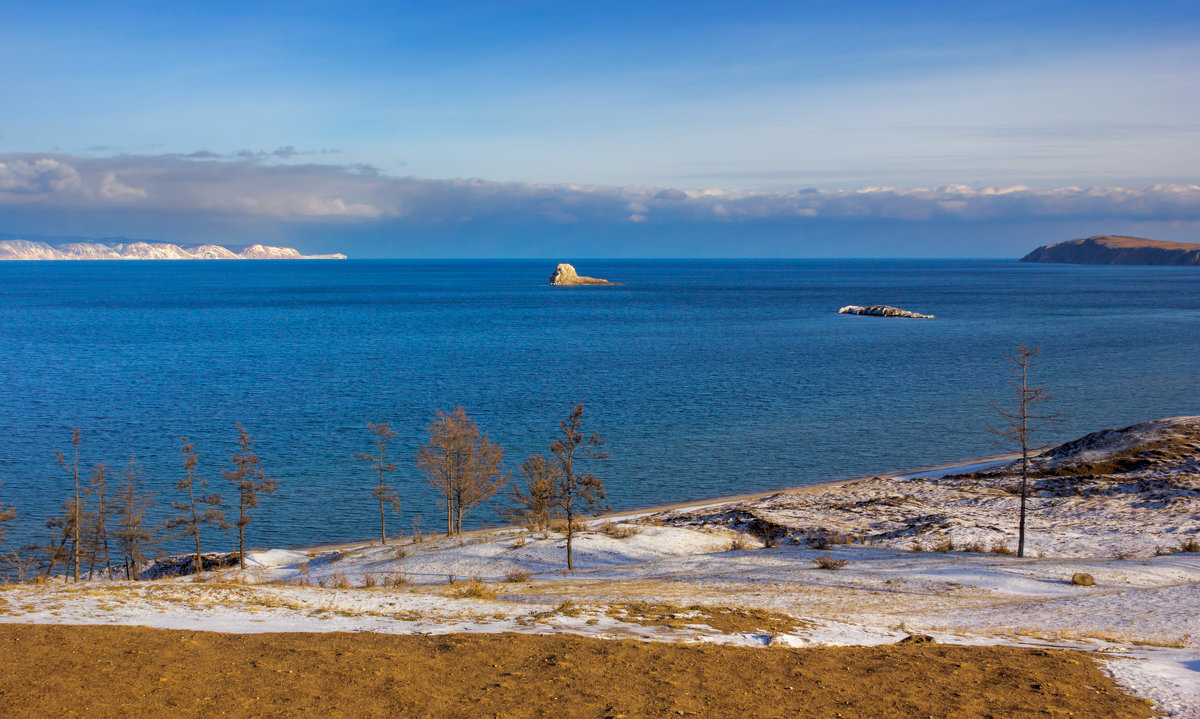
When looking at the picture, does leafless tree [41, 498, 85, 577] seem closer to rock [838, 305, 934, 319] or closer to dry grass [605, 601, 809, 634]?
dry grass [605, 601, 809, 634]

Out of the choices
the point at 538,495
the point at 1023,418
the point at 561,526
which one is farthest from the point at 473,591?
the point at 1023,418

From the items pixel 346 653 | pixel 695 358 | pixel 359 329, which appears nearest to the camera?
pixel 346 653

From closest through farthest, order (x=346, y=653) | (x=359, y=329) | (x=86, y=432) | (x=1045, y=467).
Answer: (x=346, y=653), (x=1045, y=467), (x=86, y=432), (x=359, y=329)

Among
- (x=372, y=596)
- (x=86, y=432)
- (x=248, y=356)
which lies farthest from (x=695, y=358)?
(x=372, y=596)

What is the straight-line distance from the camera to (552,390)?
61.0 meters

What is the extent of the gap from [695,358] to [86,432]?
5358cm

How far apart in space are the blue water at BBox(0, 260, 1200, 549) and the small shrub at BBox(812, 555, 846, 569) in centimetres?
1482

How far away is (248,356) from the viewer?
3253 inches

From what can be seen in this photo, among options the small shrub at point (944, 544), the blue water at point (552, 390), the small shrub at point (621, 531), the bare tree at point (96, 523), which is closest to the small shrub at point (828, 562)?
the small shrub at point (944, 544)

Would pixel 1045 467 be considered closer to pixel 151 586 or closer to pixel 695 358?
pixel 151 586

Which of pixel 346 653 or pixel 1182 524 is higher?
pixel 346 653

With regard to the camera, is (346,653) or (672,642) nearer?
(346,653)

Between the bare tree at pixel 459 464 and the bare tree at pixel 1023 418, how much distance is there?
1709 centimetres

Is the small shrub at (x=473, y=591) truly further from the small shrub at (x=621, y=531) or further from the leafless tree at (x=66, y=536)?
the leafless tree at (x=66, y=536)
